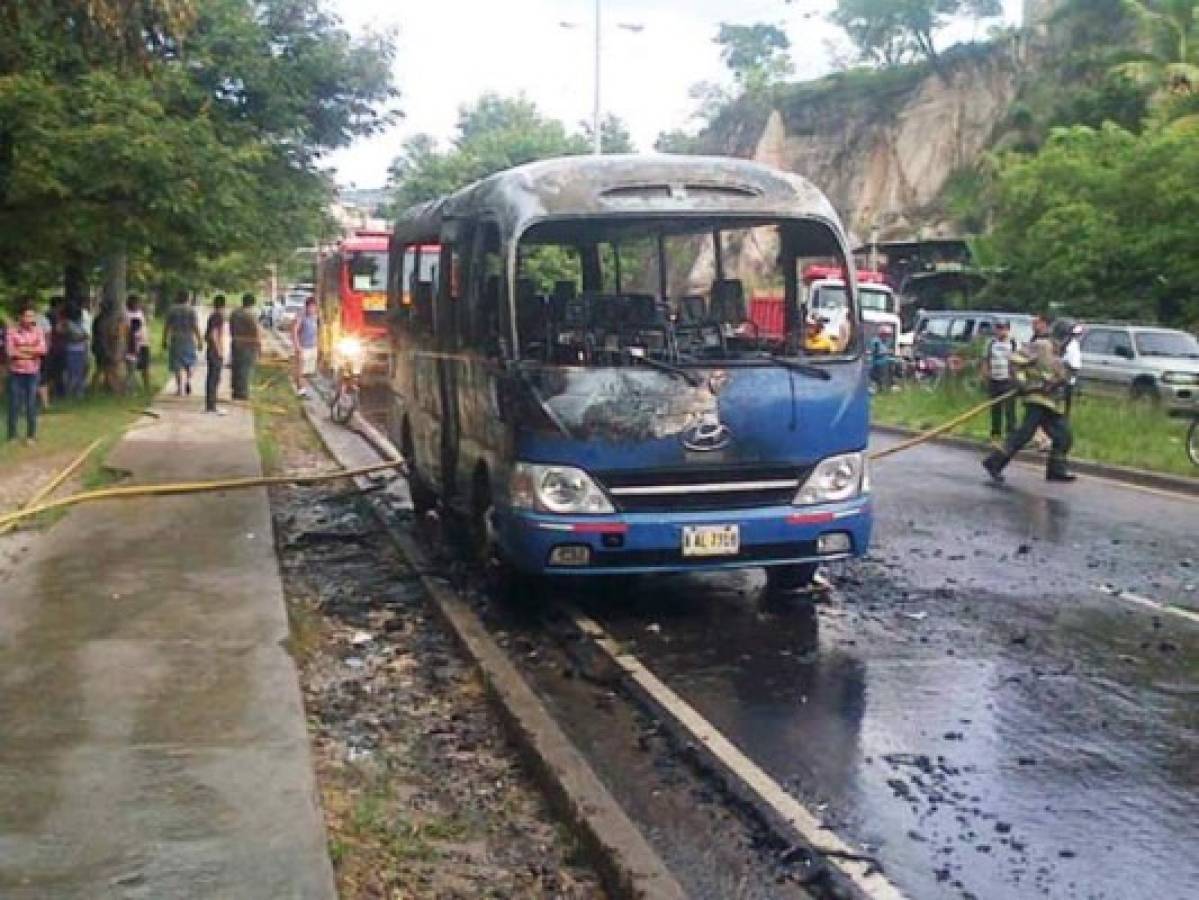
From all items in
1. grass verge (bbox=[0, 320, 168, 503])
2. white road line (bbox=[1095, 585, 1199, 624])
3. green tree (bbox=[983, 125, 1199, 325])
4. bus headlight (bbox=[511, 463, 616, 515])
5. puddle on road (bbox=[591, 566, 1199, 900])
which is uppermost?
A: green tree (bbox=[983, 125, 1199, 325])

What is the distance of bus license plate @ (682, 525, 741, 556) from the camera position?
8.38m

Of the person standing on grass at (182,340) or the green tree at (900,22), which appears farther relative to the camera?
the green tree at (900,22)

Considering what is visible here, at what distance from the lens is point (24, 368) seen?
650 inches

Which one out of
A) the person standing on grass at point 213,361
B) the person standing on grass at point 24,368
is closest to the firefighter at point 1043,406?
the person standing on grass at point 24,368

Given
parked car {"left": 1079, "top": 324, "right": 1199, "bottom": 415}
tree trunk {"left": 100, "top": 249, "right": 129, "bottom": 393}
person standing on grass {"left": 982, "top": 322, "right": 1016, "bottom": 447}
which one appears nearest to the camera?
person standing on grass {"left": 982, "top": 322, "right": 1016, "bottom": 447}

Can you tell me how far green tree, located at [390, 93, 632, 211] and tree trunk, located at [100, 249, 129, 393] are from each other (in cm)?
2203

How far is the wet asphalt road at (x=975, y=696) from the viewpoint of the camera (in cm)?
524

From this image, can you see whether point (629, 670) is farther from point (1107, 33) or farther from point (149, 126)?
point (1107, 33)

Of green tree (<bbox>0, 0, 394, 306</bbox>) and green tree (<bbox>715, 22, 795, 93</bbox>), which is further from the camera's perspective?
green tree (<bbox>715, 22, 795, 93</bbox>)

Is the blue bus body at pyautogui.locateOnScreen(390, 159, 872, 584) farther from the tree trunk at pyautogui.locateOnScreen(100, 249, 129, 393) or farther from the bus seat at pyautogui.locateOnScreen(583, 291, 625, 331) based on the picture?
the tree trunk at pyautogui.locateOnScreen(100, 249, 129, 393)

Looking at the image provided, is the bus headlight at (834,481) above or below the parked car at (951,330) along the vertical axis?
below

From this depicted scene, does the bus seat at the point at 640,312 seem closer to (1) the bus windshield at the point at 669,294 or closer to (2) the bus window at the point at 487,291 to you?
(1) the bus windshield at the point at 669,294

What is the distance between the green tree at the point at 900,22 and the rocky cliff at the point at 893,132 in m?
1.36

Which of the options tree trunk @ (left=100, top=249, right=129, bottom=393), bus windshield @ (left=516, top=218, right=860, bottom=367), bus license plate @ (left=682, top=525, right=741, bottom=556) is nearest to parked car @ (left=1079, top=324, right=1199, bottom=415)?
bus windshield @ (left=516, top=218, right=860, bottom=367)
